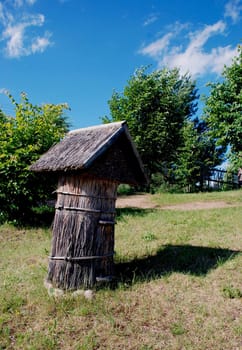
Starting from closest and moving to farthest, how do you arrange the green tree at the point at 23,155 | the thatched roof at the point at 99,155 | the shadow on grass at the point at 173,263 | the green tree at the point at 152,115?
the thatched roof at the point at 99,155 < the shadow on grass at the point at 173,263 < the green tree at the point at 23,155 < the green tree at the point at 152,115

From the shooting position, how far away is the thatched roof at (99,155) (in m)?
4.89

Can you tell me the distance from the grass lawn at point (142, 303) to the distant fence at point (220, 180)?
17831mm

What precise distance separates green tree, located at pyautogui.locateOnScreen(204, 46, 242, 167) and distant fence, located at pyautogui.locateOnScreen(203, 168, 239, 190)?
11.3 m

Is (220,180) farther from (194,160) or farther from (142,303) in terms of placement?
(142,303)

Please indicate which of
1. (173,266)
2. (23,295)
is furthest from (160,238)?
(23,295)

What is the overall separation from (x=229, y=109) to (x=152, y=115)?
397 inches

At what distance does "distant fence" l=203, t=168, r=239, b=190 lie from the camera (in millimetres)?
25205

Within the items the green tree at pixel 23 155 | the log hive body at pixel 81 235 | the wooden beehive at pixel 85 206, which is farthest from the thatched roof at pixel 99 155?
the green tree at pixel 23 155

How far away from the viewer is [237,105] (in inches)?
515

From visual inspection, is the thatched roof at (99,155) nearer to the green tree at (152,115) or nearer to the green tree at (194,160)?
the green tree at (152,115)

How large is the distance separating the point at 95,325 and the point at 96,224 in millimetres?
1709

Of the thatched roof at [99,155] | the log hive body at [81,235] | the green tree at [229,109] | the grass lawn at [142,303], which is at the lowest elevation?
the grass lawn at [142,303]

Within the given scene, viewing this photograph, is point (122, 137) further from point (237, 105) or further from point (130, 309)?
point (237, 105)

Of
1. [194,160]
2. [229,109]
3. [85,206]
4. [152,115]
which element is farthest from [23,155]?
[194,160]
